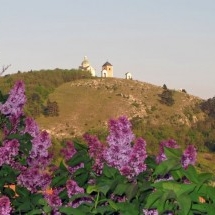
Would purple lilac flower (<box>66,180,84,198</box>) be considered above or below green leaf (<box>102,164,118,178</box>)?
below

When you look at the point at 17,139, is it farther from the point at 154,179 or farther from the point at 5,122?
the point at 154,179

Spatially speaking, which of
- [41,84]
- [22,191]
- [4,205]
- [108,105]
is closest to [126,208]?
[4,205]

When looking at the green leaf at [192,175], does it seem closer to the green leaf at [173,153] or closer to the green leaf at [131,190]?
the green leaf at [173,153]

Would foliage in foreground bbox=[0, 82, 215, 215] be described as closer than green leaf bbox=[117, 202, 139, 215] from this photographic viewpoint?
Yes

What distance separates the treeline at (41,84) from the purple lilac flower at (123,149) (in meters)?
137

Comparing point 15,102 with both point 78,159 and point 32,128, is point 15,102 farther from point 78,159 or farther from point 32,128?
point 78,159

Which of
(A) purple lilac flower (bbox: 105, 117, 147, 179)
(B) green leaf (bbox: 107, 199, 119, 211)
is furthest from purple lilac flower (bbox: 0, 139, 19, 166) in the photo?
(B) green leaf (bbox: 107, 199, 119, 211)

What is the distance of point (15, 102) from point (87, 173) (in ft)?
4.30

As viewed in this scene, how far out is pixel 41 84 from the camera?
16625 cm

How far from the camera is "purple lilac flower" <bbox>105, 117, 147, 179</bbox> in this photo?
5398 mm

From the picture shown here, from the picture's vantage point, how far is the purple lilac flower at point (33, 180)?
622 centimetres

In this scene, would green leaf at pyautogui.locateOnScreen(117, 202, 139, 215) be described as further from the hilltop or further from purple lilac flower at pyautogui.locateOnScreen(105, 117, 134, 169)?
the hilltop

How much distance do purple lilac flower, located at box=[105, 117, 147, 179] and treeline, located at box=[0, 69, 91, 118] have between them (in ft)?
450

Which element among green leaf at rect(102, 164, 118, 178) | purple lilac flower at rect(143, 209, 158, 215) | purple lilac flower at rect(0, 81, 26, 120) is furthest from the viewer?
purple lilac flower at rect(0, 81, 26, 120)
